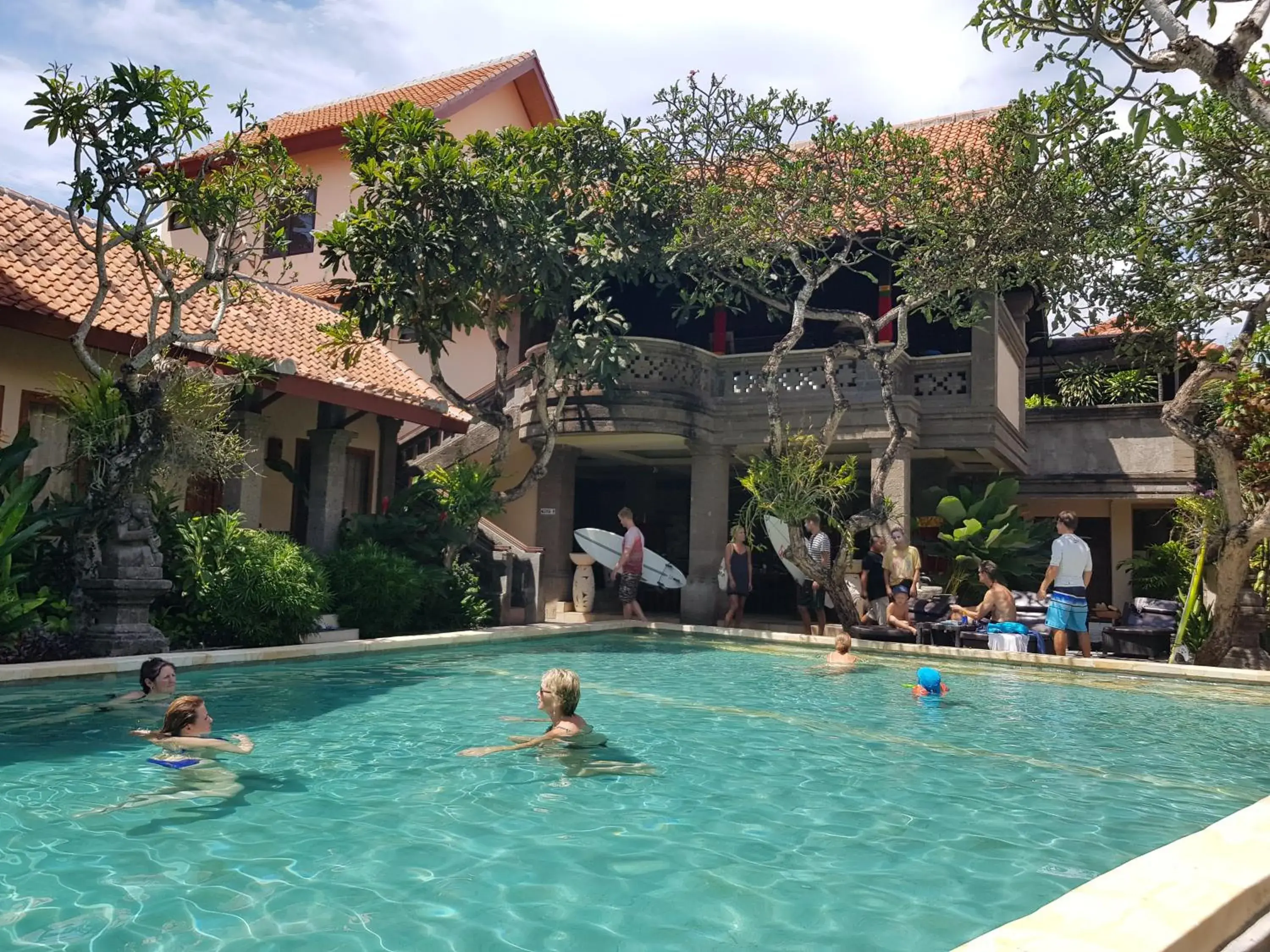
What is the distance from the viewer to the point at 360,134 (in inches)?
548

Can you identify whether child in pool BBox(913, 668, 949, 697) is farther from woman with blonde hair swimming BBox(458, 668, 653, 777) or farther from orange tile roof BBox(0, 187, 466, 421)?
orange tile roof BBox(0, 187, 466, 421)

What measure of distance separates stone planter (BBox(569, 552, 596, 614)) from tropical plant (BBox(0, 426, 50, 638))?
10120 mm

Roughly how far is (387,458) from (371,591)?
5205mm

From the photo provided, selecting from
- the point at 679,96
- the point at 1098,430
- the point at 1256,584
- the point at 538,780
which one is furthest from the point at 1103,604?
the point at 538,780

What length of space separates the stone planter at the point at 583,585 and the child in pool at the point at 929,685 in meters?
9.94

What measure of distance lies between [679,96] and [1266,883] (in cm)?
1423

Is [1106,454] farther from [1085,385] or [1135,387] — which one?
[1085,385]

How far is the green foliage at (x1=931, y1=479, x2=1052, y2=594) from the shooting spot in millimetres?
16781

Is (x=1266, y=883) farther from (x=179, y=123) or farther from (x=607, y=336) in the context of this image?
(x=607, y=336)

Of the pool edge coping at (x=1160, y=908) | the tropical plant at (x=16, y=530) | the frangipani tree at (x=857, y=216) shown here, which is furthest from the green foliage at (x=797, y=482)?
the pool edge coping at (x=1160, y=908)

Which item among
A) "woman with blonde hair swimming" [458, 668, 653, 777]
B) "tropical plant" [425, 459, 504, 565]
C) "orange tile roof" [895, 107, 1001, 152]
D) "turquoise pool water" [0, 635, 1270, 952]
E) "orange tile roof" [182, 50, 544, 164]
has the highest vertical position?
"orange tile roof" [182, 50, 544, 164]

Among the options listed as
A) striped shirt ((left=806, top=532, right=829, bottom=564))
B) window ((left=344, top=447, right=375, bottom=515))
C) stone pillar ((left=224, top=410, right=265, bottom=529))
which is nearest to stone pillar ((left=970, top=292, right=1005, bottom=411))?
striped shirt ((left=806, top=532, right=829, bottom=564))

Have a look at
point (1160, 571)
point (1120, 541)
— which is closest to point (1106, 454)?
→ point (1120, 541)

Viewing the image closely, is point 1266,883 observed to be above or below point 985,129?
below
